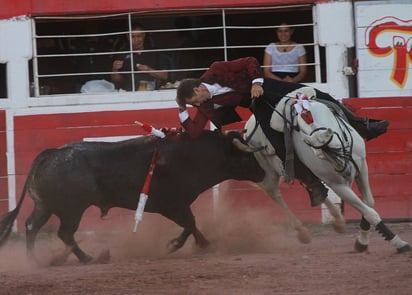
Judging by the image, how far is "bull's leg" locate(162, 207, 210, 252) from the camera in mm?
8859

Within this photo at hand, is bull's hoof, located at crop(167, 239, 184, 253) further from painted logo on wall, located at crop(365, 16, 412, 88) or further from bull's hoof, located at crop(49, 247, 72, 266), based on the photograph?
painted logo on wall, located at crop(365, 16, 412, 88)

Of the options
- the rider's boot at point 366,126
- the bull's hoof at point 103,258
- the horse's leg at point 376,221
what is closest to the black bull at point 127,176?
the bull's hoof at point 103,258

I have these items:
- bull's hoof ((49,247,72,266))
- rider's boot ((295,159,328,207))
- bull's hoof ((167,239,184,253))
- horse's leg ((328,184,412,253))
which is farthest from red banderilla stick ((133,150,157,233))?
horse's leg ((328,184,412,253))

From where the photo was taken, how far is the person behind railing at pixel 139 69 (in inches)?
442

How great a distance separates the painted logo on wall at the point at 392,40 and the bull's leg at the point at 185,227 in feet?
10.8

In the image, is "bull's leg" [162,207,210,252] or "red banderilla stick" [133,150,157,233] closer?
"red banderilla stick" [133,150,157,233]

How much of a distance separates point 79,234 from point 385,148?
138 inches

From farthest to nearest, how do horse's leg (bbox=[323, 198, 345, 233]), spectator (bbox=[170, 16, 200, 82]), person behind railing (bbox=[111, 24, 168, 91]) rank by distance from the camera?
spectator (bbox=[170, 16, 200, 82]) < person behind railing (bbox=[111, 24, 168, 91]) < horse's leg (bbox=[323, 198, 345, 233])

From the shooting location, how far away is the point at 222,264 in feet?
26.3

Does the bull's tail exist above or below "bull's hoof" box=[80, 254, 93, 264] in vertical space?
above

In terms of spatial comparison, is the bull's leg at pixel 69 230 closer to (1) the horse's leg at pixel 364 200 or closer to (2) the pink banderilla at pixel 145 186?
(2) the pink banderilla at pixel 145 186

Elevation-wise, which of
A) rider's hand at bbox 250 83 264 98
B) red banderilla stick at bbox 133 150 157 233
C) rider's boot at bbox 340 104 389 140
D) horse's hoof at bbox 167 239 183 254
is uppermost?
rider's hand at bbox 250 83 264 98

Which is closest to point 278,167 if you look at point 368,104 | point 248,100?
point 248,100

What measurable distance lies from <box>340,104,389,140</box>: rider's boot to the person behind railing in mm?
3247
